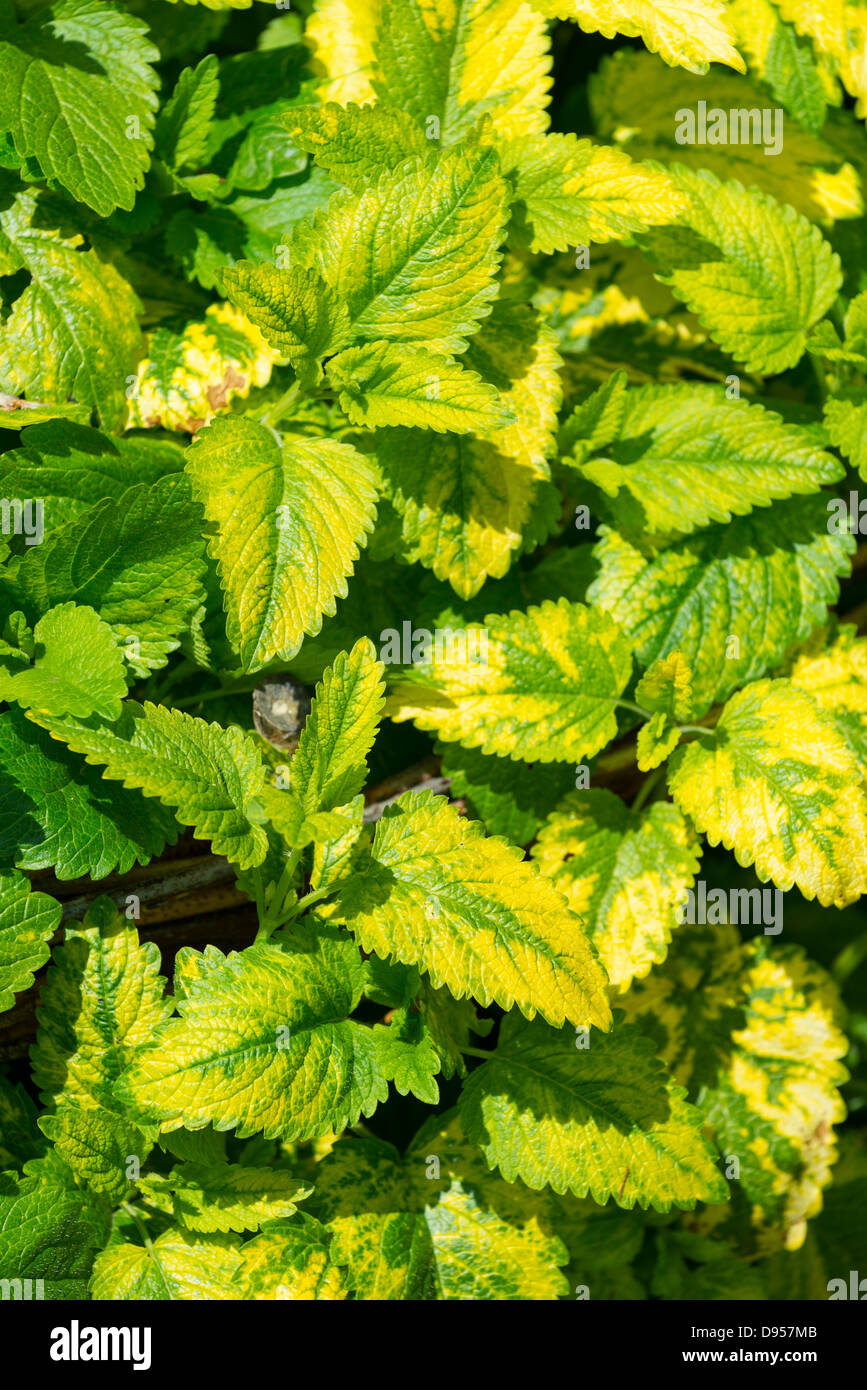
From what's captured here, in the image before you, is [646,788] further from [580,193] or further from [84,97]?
[84,97]

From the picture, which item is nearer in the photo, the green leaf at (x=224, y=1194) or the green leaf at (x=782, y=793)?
the green leaf at (x=224, y=1194)

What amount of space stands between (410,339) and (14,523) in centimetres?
59

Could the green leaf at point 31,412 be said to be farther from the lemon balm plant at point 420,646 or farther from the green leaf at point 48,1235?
the green leaf at point 48,1235

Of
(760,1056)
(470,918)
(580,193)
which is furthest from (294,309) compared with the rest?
(760,1056)

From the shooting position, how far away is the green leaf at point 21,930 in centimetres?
154

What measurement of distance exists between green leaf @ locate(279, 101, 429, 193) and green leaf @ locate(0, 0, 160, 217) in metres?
0.24

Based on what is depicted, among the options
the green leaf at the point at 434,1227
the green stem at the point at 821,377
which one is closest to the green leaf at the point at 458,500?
the green stem at the point at 821,377

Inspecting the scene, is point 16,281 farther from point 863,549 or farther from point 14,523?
point 863,549

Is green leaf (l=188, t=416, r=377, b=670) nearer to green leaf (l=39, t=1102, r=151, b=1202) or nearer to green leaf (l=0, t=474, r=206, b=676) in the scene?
green leaf (l=0, t=474, r=206, b=676)

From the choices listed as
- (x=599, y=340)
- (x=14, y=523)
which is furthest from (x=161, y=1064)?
(x=599, y=340)

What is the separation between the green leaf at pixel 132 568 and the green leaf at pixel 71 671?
4cm

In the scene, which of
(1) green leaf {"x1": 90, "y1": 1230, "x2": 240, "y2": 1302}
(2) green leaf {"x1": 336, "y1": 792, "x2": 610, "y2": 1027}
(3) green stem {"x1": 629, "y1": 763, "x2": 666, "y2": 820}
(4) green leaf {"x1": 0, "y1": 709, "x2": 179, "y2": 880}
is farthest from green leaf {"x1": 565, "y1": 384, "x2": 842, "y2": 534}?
(1) green leaf {"x1": 90, "y1": 1230, "x2": 240, "y2": 1302}

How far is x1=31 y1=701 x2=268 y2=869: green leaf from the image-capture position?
1.49 metres
